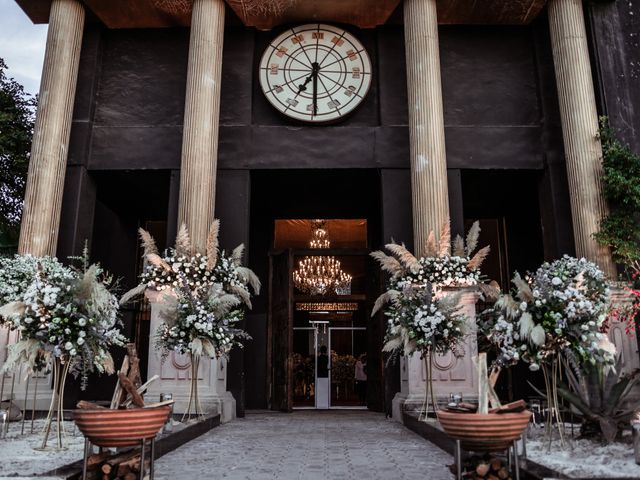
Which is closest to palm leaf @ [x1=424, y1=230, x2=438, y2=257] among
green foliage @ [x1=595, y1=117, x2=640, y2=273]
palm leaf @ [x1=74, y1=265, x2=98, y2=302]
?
green foliage @ [x1=595, y1=117, x2=640, y2=273]

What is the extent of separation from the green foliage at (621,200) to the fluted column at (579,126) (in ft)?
0.51

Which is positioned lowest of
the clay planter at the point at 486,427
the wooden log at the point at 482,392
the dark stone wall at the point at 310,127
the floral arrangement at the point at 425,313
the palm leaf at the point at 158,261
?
the clay planter at the point at 486,427

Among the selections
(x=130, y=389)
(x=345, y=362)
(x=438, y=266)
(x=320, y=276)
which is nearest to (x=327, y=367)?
(x=320, y=276)

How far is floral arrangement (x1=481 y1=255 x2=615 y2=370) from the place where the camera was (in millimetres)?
5766

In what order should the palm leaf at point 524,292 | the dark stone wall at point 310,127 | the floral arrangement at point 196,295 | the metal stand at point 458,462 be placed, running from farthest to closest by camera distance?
the dark stone wall at point 310,127 < the floral arrangement at point 196,295 < the palm leaf at point 524,292 < the metal stand at point 458,462

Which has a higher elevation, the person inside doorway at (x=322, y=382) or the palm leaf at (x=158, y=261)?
the palm leaf at (x=158, y=261)

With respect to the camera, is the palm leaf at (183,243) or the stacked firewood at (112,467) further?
the palm leaf at (183,243)

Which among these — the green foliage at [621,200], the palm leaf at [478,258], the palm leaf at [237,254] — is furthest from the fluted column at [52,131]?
the green foliage at [621,200]

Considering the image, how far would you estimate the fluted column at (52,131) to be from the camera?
11.3m

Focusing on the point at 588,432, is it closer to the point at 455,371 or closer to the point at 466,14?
the point at 455,371

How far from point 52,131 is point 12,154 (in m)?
3.85

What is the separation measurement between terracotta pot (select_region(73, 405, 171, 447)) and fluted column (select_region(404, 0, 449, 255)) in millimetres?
7468

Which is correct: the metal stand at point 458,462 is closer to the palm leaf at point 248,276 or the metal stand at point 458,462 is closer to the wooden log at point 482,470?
the wooden log at point 482,470

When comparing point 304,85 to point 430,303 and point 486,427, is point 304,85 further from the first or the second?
point 486,427
